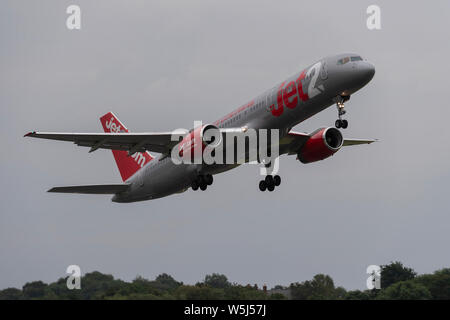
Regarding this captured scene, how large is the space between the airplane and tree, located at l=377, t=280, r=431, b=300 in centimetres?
2131

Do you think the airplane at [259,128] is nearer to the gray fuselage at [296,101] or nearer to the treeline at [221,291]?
the gray fuselage at [296,101]

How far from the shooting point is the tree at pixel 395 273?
8956cm

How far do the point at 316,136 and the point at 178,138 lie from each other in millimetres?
7946

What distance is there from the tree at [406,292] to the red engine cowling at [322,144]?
27.4 m

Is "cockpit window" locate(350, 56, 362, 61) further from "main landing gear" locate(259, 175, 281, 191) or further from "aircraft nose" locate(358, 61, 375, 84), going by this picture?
"main landing gear" locate(259, 175, 281, 191)

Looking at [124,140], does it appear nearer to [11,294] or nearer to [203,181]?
[203,181]

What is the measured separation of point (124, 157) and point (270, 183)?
11.9m

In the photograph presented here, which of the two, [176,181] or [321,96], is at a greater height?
[321,96]

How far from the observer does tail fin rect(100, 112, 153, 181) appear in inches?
2127

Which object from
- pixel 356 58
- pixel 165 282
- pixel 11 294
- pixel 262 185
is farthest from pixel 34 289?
pixel 356 58
